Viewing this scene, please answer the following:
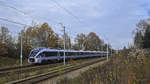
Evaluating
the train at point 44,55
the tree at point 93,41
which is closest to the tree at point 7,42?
the train at point 44,55

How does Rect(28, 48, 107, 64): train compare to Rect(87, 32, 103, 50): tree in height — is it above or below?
below

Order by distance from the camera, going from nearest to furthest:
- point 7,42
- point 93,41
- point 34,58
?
point 34,58
point 7,42
point 93,41

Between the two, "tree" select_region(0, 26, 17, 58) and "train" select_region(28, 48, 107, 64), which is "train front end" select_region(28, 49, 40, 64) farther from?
"tree" select_region(0, 26, 17, 58)

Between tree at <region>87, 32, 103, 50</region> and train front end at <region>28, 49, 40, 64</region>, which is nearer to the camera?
train front end at <region>28, 49, 40, 64</region>

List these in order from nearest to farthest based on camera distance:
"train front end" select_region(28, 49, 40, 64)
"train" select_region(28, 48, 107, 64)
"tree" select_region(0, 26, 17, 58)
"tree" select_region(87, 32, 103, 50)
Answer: "train front end" select_region(28, 49, 40, 64) → "train" select_region(28, 48, 107, 64) → "tree" select_region(0, 26, 17, 58) → "tree" select_region(87, 32, 103, 50)

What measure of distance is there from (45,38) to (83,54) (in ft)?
40.7

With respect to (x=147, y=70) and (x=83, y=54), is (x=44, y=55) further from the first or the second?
(x=147, y=70)

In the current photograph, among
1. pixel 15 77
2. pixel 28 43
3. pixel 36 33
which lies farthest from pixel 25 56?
pixel 15 77

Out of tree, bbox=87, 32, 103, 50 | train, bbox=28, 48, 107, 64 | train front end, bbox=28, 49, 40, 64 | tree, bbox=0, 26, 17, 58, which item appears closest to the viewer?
train front end, bbox=28, 49, 40, 64

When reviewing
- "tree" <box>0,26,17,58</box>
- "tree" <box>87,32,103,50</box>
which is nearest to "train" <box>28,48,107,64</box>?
"tree" <box>0,26,17,58</box>

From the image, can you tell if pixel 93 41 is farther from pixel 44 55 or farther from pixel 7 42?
pixel 44 55

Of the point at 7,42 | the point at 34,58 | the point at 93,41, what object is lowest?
the point at 34,58

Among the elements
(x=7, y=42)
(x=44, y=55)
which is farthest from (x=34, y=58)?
(x=7, y=42)

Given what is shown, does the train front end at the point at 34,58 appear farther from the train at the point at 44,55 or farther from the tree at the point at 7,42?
the tree at the point at 7,42
